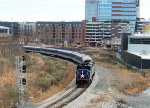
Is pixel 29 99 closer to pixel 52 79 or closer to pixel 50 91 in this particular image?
pixel 50 91

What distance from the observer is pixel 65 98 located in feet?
125

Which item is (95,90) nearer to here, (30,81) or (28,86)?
(30,81)

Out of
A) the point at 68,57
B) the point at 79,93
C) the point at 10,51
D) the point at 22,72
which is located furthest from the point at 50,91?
the point at 68,57

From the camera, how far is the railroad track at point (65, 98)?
34.1 metres

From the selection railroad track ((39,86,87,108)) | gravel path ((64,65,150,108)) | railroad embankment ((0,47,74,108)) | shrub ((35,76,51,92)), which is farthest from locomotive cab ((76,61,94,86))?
shrub ((35,76,51,92))

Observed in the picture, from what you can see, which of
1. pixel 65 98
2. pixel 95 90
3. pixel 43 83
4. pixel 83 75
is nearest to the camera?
pixel 65 98

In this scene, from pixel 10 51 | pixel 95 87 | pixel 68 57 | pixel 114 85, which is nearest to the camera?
pixel 95 87

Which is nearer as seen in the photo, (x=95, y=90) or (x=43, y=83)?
(x=43, y=83)

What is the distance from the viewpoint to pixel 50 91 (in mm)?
41781

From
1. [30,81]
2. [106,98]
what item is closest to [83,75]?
[106,98]

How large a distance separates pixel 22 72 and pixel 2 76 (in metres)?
10.5

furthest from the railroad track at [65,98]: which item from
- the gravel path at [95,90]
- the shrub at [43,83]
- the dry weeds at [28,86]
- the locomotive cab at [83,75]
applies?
the shrub at [43,83]

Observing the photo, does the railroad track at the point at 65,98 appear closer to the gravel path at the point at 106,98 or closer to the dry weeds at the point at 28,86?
the gravel path at the point at 106,98

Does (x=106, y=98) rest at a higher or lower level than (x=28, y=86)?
lower
